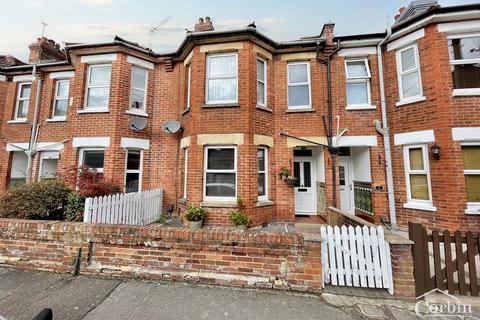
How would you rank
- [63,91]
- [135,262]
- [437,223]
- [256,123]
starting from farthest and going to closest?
[63,91], [256,123], [437,223], [135,262]

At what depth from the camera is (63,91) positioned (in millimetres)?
9773

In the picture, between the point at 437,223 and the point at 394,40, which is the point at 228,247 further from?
the point at 394,40

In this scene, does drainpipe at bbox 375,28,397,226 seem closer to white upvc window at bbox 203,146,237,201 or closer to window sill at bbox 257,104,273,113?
window sill at bbox 257,104,273,113

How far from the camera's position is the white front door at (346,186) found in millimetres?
8641

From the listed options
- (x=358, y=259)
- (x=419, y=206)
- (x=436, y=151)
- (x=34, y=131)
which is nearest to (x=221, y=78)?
(x=358, y=259)

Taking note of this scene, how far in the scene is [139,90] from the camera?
29.3 ft

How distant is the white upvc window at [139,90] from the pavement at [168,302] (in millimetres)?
6799

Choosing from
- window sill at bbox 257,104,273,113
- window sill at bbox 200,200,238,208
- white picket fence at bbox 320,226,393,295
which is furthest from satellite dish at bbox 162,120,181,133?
white picket fence at bbox 320,226,393,295

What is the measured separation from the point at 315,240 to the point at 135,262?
10.2ft

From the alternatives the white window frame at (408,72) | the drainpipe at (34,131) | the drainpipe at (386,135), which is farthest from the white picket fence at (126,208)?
the white window frame at (408,72)

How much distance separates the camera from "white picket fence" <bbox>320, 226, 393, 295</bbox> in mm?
3502


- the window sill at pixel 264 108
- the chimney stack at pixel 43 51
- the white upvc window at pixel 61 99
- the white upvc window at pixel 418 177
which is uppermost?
the chimney stack at pixel 43 51

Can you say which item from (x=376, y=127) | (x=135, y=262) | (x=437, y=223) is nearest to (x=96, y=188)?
(x=135, y=262)

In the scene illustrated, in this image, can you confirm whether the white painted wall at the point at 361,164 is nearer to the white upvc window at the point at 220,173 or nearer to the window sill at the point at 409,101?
the window sill at the point at 409,101
